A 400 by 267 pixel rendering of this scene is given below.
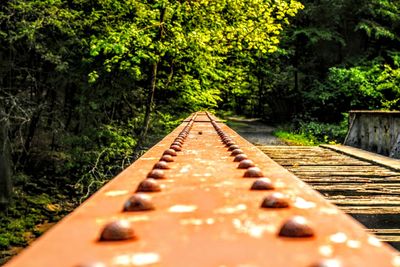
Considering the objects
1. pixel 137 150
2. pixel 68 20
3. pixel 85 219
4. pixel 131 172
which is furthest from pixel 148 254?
pixel 68 20

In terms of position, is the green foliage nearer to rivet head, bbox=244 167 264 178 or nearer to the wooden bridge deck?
the wooden bridge deck

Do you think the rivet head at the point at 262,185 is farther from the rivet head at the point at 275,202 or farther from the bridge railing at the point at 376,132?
the bridge railing at the point at 376,132

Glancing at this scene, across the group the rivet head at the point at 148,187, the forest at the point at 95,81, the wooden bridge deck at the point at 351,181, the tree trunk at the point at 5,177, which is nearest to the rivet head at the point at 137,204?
the rivet head at the point at 148,187

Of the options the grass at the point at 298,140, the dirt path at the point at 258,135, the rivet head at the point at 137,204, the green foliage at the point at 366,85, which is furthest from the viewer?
the green foliage at the point at 366,85

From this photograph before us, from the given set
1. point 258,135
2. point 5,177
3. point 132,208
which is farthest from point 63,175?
point 132,208

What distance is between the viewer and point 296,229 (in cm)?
101

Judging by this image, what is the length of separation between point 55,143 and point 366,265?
14.8 metres

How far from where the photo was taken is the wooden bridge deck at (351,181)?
4.18 meters

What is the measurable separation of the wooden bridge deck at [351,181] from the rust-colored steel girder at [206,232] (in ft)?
9.15

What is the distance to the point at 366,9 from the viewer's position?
874 inches

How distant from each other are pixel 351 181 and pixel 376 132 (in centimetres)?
347

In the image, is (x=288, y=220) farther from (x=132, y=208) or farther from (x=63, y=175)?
(x=63, y=175)

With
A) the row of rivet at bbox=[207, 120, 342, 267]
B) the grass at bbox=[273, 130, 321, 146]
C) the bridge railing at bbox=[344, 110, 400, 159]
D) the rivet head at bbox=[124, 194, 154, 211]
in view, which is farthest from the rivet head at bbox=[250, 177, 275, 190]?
the grass at bbox=[273, 130, 321, 146]

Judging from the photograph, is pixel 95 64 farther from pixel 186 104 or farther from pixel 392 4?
pixel 392 4
